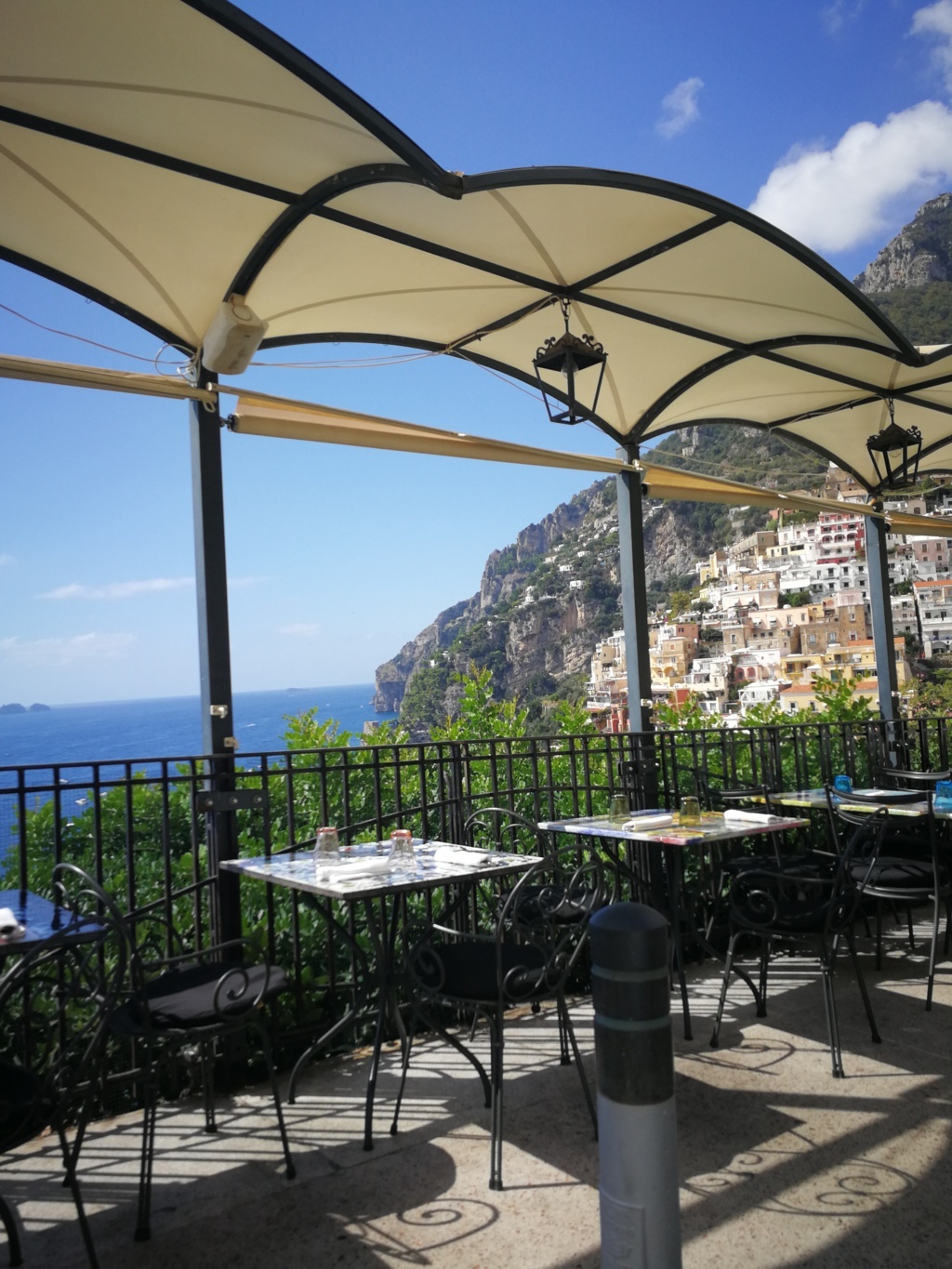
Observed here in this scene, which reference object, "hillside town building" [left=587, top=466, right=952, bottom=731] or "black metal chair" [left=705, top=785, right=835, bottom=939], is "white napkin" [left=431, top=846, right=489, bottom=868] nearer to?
"black metal chair" [left=705, top=785, right=835, bottom=939]

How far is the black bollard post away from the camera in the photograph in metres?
1.55

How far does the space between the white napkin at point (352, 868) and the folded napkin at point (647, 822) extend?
123cm

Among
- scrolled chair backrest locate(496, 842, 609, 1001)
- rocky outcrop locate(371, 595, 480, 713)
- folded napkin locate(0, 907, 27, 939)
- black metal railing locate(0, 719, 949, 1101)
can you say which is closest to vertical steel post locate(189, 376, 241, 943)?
black metal railing locate(0, 719, 949, 1101)

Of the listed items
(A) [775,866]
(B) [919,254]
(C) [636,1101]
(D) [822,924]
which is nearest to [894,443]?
(A) [775,866]

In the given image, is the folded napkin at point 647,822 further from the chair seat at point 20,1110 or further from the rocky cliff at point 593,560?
the rocky cliff at point 593,560

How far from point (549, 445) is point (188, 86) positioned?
9.88 ft

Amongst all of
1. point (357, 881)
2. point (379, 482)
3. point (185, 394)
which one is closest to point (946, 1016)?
point (357, 881)

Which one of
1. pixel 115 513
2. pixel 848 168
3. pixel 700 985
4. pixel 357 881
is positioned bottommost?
pixel 700 985

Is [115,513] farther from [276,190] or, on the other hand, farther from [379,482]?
[276,190]

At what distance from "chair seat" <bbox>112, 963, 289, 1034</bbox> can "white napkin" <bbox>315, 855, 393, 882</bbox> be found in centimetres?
33

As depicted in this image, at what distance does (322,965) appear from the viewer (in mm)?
4352

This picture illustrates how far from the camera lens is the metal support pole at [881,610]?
7.73 meters

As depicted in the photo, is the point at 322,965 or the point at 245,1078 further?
the point at 322,965

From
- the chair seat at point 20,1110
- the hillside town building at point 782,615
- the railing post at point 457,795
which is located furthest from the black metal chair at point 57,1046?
the hillside town building at point 782,615
